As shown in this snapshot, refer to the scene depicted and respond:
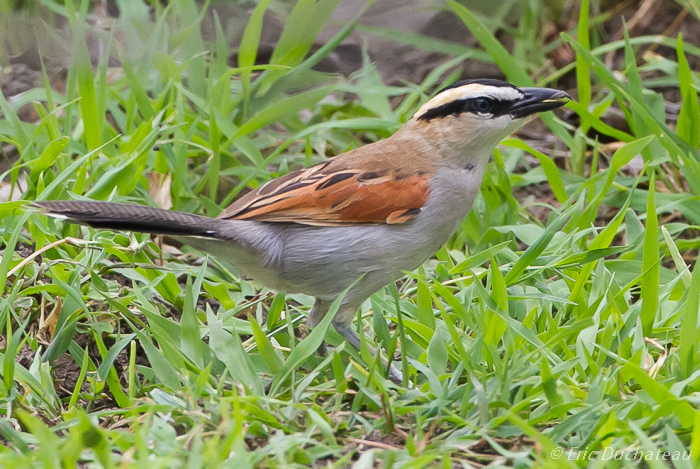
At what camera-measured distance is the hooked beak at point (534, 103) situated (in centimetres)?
399

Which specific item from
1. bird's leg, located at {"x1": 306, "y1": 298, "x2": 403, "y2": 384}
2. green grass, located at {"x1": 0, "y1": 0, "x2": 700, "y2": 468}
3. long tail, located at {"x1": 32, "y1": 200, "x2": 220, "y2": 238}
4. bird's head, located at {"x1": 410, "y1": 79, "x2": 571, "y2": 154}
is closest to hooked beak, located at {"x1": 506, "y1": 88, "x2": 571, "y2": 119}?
bird's head, located at {"x1": 410, "y1": 79, "x2": 571, "y2": 154}

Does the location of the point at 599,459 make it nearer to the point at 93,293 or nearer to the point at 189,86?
the point at 93,293

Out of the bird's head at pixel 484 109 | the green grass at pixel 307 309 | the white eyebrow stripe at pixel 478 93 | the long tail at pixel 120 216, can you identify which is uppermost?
the white eyebrow stripe at pixel 478 93

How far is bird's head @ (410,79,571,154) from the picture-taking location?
13.1 ft

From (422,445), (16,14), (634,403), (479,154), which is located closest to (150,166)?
(16,14)

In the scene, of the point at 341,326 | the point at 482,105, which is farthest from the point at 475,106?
the point at 341,326

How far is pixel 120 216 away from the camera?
327cm

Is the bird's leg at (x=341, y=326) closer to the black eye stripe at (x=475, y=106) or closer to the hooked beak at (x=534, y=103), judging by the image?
the black eye stripe at (x=475, y=106)

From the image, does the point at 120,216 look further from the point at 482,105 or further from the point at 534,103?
the point at 534,103

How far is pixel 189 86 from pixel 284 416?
10.2ft

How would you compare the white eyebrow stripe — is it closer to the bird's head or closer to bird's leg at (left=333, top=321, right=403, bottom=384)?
the bird's head

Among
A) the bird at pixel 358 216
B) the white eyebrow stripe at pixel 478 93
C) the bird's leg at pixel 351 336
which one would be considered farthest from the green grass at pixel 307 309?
the white eyebrow stripe at pixel 478 93

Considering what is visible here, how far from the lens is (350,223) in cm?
379

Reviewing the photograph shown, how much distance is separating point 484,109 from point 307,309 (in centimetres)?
146
